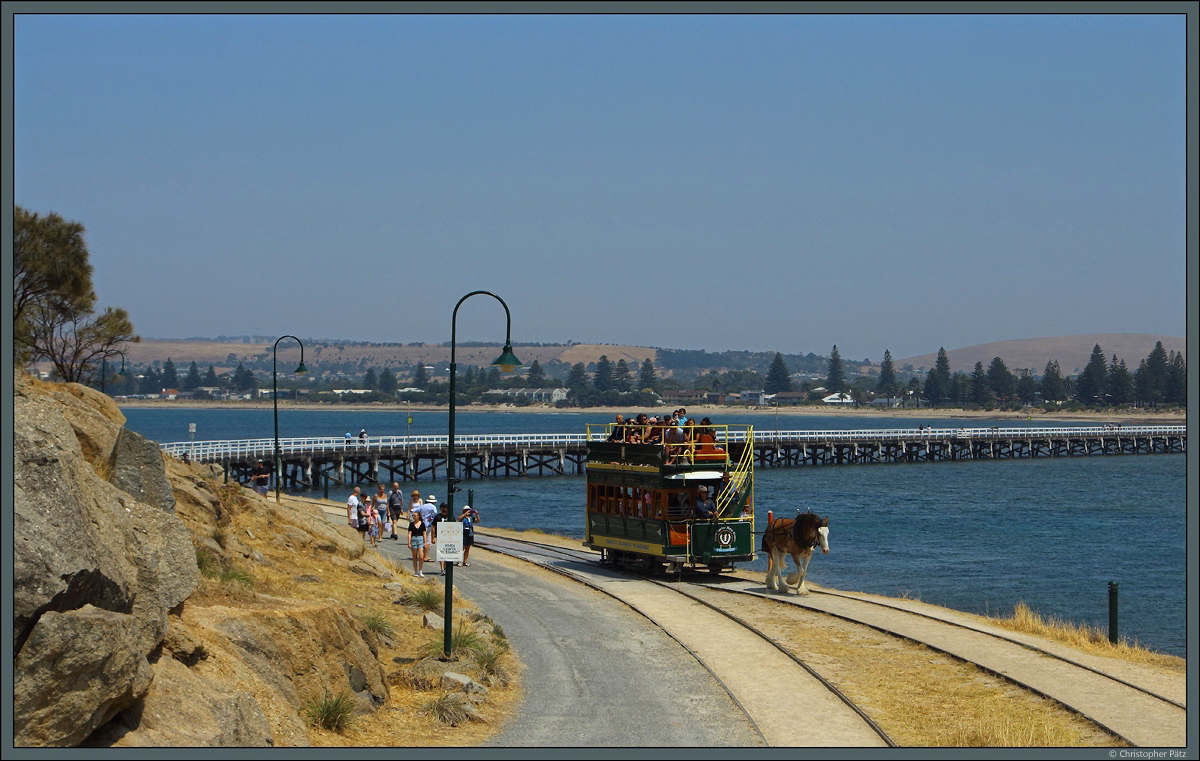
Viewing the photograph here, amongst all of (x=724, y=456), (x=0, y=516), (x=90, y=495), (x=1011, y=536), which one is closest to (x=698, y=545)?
(x=724, y=456)

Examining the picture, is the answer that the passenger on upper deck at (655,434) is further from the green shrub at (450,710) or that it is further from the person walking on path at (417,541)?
the green shrub at (450,710)

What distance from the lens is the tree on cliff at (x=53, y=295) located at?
40094 millimetres

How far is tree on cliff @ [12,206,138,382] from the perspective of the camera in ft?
132

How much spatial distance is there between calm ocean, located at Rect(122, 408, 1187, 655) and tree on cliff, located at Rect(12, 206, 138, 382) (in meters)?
20.6

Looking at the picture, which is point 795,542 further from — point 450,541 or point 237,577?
point 237,577

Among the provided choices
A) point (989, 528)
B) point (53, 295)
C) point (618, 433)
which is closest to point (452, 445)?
point (618, 433)

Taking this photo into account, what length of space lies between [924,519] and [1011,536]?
25.5 feet

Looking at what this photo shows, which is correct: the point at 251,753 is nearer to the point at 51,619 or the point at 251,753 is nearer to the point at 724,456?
the point at 51,619

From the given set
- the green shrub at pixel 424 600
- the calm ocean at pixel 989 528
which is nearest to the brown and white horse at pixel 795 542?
the green shrub at pixel 424 600

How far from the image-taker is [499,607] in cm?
2486

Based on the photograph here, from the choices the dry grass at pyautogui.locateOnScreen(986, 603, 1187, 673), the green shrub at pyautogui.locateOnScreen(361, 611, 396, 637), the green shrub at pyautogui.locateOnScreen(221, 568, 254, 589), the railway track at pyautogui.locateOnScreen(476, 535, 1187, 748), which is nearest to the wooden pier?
the railway track at pyautogui.locateOnScreen(476, 535, 1187, 748)

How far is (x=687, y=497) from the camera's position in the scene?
95.8 feet

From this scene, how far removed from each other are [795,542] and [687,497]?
338 centimetres

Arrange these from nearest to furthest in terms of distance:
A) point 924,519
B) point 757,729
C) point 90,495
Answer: point 90,495 < point 757,729 < point 924,519
